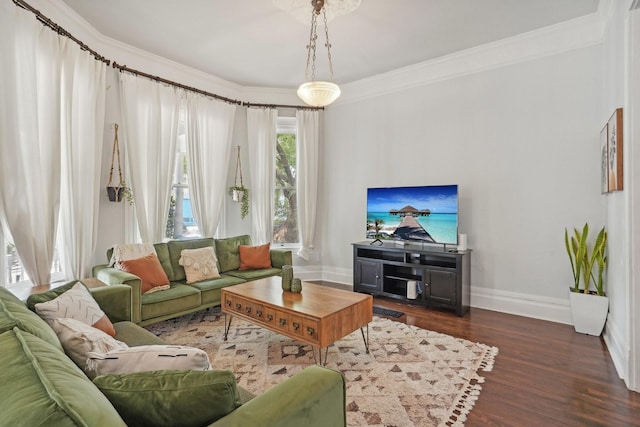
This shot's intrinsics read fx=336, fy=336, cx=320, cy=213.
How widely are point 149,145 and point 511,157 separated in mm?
4345

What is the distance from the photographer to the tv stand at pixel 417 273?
3.85m

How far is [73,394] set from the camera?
2.64ft

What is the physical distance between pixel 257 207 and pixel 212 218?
74 centimetres

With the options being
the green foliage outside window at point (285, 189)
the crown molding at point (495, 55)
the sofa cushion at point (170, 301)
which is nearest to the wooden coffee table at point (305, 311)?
the sofa cushion at point (170, 301)

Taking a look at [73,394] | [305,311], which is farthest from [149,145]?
[73,394]

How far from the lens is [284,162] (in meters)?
5.62

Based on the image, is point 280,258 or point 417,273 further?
point 280,258

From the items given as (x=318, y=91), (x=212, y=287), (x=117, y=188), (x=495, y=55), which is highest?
(x=495, y=55)

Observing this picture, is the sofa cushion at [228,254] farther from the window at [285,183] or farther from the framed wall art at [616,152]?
the framed wall art at [616,152]

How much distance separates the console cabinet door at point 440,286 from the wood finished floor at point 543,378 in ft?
0.90

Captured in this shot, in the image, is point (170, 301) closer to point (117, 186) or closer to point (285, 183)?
point (117, 186)

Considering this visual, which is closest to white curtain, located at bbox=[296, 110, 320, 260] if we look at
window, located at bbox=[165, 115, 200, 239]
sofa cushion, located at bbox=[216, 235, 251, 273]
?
sofa cushion, located at bbox=[216, 235, 251, 273]

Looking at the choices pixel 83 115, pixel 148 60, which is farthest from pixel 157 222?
pixel 148 60

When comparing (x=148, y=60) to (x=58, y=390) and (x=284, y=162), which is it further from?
(x=58, y=390)
